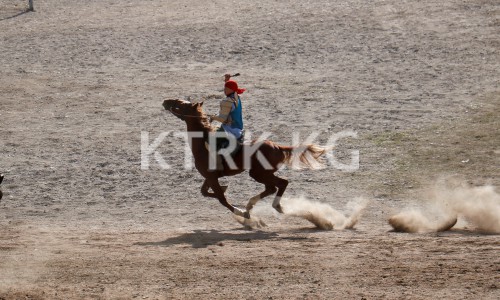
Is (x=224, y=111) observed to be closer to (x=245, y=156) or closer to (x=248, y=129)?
(x=245, y=156)

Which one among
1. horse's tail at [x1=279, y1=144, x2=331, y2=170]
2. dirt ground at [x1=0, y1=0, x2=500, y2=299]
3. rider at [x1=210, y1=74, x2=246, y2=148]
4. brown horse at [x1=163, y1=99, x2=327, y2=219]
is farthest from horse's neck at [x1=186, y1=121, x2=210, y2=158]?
dirt ground at [x1=0, y1=0, x2=500, y2=299]

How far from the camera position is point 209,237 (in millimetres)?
14594

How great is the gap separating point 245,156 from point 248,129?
18.5ft

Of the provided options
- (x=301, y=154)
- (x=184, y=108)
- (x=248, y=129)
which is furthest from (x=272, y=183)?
(x=248, y=129)

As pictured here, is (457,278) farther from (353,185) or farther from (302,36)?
(302,36)

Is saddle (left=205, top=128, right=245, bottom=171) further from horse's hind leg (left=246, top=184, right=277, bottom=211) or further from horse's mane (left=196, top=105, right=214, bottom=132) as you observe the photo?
horse's hind leg (left=246, top=184, right=277, bottom=211)

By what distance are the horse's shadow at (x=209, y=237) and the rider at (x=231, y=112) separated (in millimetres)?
1652

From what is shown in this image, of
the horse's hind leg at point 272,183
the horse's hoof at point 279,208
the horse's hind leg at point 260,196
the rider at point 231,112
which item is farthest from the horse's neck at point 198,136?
the horse's hoof at point 279,208

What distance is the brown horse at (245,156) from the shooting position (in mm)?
15562

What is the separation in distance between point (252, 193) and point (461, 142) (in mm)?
5592

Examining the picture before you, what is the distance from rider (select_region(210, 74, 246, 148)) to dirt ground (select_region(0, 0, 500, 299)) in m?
1.81

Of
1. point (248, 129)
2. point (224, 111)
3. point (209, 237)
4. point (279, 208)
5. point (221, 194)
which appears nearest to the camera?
point (209, 237)

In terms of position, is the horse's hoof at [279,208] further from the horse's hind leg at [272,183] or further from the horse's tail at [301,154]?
the horse's tail at [301,154]

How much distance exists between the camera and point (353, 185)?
717 inches
